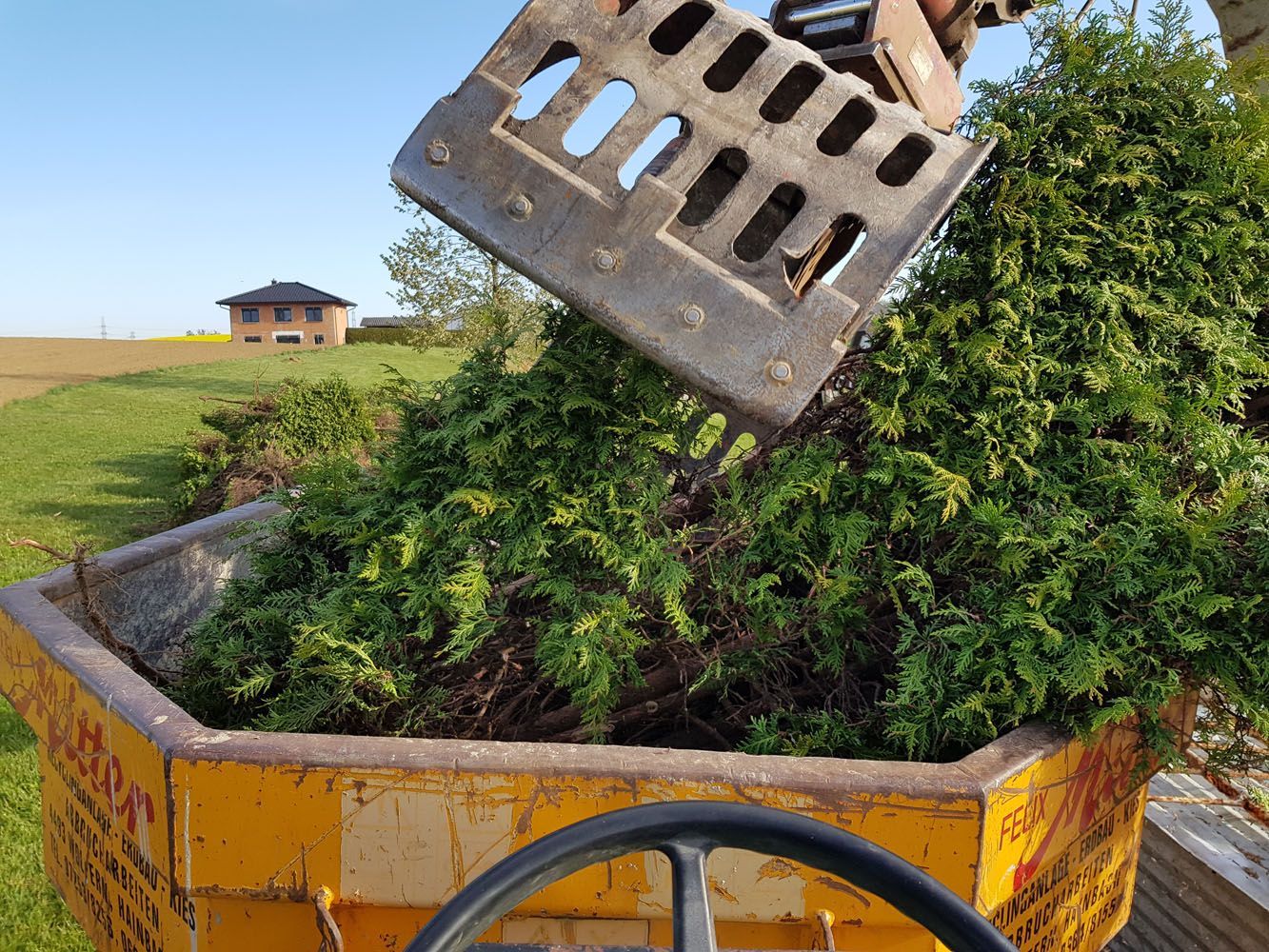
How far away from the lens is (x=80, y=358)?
117ft

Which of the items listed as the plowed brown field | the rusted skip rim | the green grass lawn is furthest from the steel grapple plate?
the plowed brown field

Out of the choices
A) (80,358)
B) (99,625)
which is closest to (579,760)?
(99,625)

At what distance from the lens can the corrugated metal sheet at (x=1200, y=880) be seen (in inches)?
107

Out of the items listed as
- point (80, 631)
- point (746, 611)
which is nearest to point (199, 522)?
point (80, 631)

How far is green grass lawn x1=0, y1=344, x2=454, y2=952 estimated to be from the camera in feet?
12.1

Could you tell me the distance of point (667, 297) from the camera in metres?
1.91

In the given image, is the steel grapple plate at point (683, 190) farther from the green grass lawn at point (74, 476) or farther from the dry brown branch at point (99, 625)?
the dry brown branch at point (99, 625)

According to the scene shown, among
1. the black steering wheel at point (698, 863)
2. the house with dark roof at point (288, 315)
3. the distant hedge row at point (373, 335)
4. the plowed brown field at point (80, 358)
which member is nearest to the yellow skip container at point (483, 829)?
the black steering wheel at point (698, 863)

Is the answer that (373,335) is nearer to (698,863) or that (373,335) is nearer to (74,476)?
(74,476)

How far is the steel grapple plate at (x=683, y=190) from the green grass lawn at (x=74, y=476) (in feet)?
1.86

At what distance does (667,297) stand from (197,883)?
152 centimetres

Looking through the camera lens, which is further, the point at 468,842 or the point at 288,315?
the point at 288,315

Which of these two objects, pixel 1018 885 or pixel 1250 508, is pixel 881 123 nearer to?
pixel 1250 508

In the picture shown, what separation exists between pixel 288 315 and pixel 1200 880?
59757 millimetres
